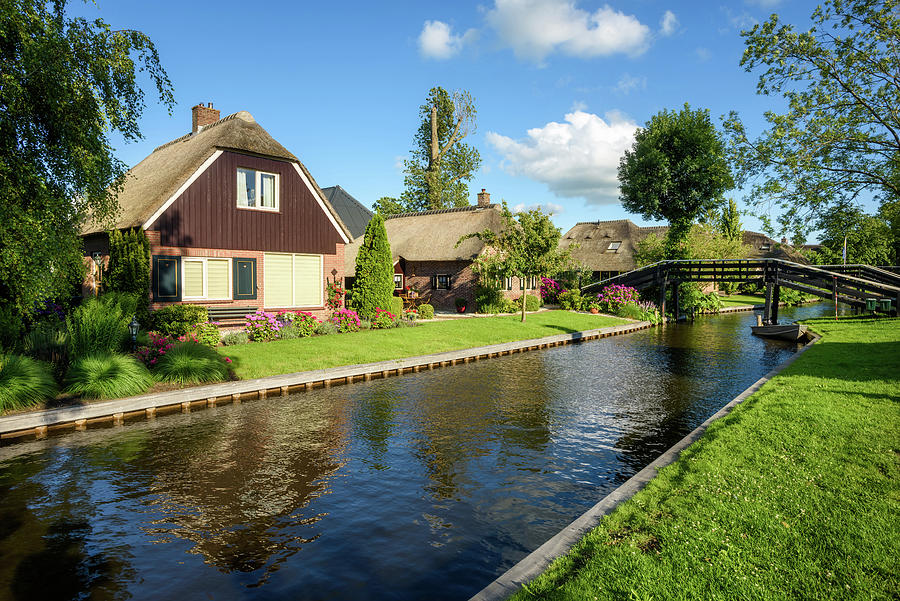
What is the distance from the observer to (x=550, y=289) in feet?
124

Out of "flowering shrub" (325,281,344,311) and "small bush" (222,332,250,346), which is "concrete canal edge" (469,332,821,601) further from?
"flowering shrub" (325,281,344,311)

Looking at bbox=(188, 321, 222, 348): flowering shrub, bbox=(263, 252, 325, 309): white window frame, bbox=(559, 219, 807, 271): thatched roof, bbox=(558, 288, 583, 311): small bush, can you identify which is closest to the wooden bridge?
bbox=(558, 288, 583, 311): small bush

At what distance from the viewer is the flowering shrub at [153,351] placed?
41.2ft

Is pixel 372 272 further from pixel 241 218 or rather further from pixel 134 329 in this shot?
pixel 134 329

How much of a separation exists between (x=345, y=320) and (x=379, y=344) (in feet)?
10.5

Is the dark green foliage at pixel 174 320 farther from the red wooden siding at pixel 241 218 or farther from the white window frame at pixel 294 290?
the white window frame at pixel 294 290

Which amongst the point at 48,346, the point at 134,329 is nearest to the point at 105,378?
the point at 134,329

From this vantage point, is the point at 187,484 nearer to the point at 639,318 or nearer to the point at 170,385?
the point at 170,385

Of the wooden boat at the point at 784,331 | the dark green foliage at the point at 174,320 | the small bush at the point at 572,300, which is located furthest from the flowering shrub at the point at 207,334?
the wooden boat at the point at 784,331

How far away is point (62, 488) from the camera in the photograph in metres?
7.26

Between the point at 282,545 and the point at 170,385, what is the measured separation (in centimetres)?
748

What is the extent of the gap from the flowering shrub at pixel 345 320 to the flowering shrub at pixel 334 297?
65 cm

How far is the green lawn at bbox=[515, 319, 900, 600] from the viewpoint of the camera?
164 inches

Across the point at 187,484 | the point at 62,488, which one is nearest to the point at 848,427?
the point at 187,484
